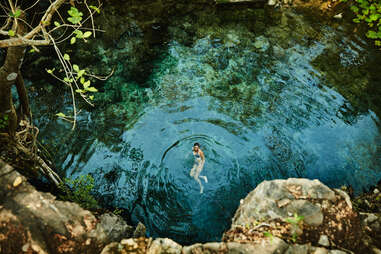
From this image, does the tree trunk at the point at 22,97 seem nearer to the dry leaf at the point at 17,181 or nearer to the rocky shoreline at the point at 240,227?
the rocky shoreline at the point at 240,227

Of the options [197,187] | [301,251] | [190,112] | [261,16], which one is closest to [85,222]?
[197,187]

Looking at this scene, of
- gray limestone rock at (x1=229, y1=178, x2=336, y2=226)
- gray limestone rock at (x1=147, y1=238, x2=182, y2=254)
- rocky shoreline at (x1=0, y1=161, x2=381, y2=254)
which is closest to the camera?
rocky shoreline at (x1=0, y1=161, x2=381, y2=254)

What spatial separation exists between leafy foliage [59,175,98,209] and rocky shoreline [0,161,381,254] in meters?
1.48

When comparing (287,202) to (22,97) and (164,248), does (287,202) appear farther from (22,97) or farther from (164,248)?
(22,97)

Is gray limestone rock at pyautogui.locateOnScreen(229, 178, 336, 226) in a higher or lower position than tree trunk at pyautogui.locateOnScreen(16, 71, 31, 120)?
lower

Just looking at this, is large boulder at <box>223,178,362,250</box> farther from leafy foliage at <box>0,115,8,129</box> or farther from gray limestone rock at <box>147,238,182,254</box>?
leafy foliage at <box>0,115,8,129</box>

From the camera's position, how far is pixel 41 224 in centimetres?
456

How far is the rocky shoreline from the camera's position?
4.47 m

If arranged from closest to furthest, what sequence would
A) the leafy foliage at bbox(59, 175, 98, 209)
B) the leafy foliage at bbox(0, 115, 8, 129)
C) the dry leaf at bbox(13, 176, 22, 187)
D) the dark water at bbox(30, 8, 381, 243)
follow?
the dry leaf at bbox(13, 176, 22, 187) → the leafy foliage at bbox(0, 115, 8, 129) → the leafy foliage at bbox(59, 175, 98, 209) → the dark water at bbox(30, 8, 381, 243)

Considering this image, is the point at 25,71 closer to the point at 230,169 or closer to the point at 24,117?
the point at 24,117

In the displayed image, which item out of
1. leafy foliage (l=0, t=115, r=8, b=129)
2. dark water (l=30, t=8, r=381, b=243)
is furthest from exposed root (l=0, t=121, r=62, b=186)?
dark water (l=30, t=8, r=381, b=243)

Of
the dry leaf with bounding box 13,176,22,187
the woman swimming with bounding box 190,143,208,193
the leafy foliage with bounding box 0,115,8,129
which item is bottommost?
the woman swimming with bounding box 190,143,208,193

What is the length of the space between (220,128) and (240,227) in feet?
12.8

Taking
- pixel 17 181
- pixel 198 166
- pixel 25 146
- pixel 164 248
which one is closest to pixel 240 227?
pixel 164 248
